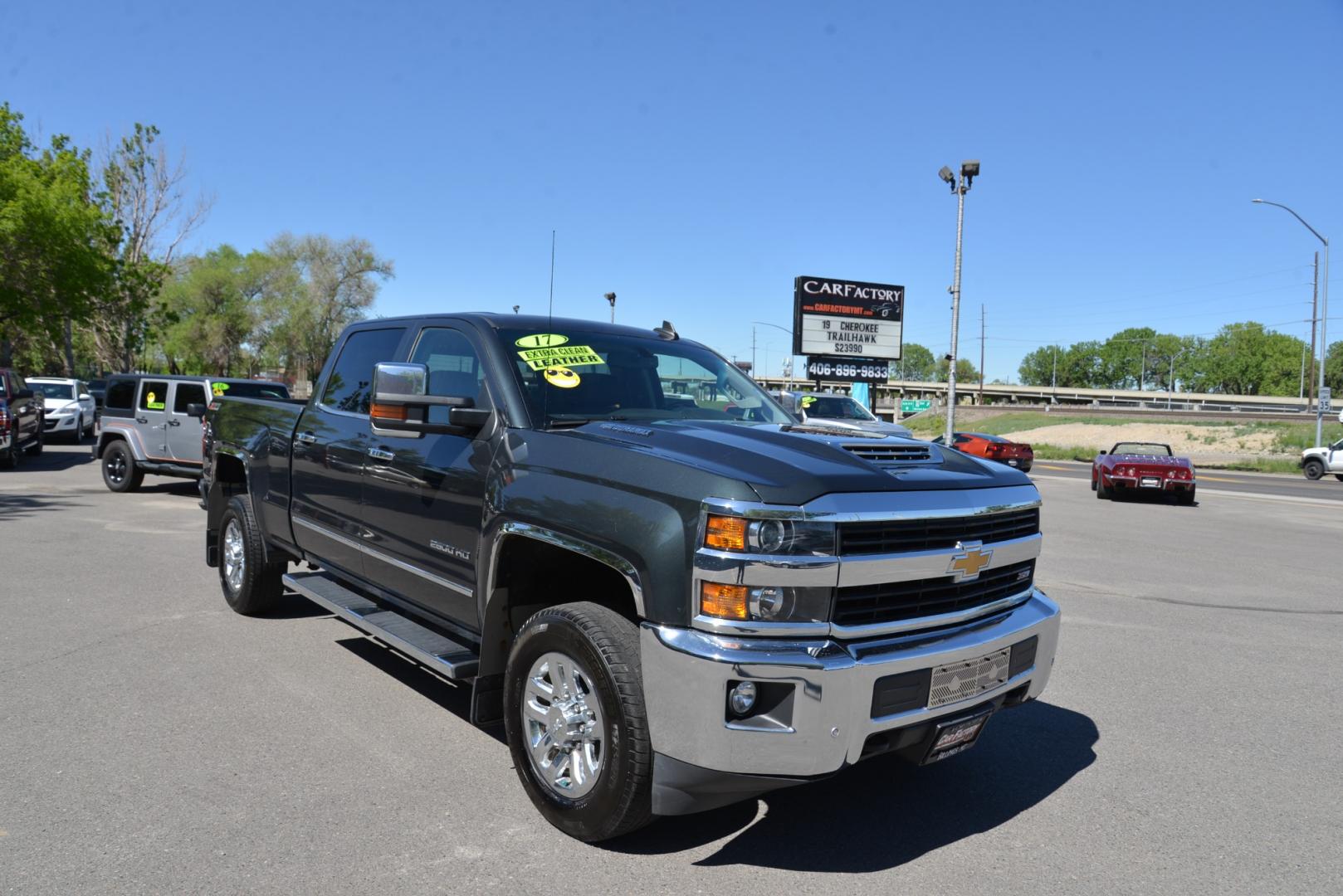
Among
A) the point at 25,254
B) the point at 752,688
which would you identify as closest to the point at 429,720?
the point at 752,688

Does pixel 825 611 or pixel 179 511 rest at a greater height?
pixel 825 611

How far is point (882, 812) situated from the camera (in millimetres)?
3809

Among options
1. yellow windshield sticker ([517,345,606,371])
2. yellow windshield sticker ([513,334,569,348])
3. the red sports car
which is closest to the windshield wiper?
yellow windshield sticker ([517,345,606,371])

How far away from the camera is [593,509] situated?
3316mm

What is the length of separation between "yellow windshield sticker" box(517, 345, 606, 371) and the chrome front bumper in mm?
1602

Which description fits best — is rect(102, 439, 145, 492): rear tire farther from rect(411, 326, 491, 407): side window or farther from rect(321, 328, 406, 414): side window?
rect(411, 326, 491, 407): side window

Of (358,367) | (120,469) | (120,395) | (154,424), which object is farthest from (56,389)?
(358,367)

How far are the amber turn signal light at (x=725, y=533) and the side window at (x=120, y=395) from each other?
13702mm

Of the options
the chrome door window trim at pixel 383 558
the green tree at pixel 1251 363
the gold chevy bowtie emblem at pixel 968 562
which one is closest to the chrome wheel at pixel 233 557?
the chrome door window trim at pixel 383 558

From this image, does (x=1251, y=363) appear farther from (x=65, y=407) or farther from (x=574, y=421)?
(x=574, y=421)

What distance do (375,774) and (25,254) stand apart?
1242 inches

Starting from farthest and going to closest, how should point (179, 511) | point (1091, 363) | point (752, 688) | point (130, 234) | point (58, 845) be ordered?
point (1091, 363)
point (130, 234)
point (179, 511)
point (58, 845)
point (752, 688)

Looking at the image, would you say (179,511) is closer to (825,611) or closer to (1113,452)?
(825,611)

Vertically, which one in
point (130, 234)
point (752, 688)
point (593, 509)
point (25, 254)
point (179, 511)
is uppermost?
point (130, 234)
